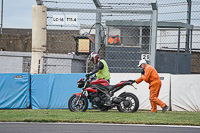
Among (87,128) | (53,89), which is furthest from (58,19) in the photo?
(87,128)

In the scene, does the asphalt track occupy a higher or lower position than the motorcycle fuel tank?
lower

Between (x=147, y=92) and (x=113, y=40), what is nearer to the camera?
(x=147, y=92)

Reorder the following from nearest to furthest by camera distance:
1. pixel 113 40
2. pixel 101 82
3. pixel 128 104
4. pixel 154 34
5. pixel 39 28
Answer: pixel 128 104
pixel 101 82
pixel 154 34
pixel 39 28
pixel 113 40

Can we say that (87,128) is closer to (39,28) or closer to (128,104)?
(128,104)

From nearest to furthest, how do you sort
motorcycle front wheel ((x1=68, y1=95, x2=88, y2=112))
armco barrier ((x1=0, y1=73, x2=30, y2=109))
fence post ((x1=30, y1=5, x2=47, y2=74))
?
motorcycle front wheel ((x1=68, y1=95, x2=88, y2=112)), fence post ((x1=30, y1=5, x2=47, y2=74)), armco barrier ((x1=0, y1=73, x2=30, y2=109))

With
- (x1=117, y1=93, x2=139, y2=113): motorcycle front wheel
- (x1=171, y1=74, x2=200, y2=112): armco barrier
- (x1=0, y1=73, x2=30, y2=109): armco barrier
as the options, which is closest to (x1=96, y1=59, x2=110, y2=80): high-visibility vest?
(x1=117, y1=93, x2=139, y2=113): motorcycle front wheel

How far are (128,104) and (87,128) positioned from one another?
3.47 m

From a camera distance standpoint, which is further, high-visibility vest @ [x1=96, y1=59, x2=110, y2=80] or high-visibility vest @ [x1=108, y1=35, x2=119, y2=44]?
high-visibility vest @ [x1=108, y1=35, x2=119, y2=44]

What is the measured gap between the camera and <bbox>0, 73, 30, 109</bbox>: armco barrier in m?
13.8

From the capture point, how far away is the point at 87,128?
7.62 m

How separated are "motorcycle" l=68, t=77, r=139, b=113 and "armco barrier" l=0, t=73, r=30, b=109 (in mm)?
2797

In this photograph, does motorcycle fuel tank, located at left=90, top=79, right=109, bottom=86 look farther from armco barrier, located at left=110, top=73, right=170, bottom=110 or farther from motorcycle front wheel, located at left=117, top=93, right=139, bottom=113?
armco barrier, located at left=110, top=73, right=170, bottom=110

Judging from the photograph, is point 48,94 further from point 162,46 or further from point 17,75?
point 162,46

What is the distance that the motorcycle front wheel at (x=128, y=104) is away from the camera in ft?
35.8
